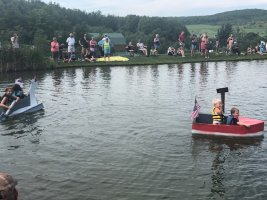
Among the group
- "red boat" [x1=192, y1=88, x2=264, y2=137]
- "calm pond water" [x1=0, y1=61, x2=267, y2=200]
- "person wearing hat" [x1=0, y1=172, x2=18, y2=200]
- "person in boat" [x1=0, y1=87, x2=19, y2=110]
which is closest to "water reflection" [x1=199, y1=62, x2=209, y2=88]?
"calm pond water" [x1=0, y1=61, x2=267, y2=200]

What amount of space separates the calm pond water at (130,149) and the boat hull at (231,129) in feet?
1.15

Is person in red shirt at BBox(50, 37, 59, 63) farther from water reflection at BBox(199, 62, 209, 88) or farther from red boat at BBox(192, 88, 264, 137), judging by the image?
red boat at BBox(192, 88, 264, 137)

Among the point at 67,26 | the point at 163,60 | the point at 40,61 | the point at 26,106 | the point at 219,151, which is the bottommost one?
the point at 219,151

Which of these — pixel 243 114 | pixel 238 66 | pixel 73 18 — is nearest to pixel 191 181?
pixel 243 114

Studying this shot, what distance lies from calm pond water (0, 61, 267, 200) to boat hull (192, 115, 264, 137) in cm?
Result: 35

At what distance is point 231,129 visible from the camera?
15555 millimetres

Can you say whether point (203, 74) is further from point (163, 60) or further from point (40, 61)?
point (40, 61)

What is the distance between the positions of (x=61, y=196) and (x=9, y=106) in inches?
416

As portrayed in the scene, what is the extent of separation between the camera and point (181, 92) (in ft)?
81.4

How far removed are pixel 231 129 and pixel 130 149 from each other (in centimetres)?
400

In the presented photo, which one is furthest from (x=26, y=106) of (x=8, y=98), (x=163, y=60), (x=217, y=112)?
(x=163, y=60)

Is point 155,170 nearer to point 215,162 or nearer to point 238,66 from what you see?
point 215,162

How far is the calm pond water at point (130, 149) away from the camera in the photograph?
1085cm

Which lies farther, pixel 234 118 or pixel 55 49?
pixel 55 49
